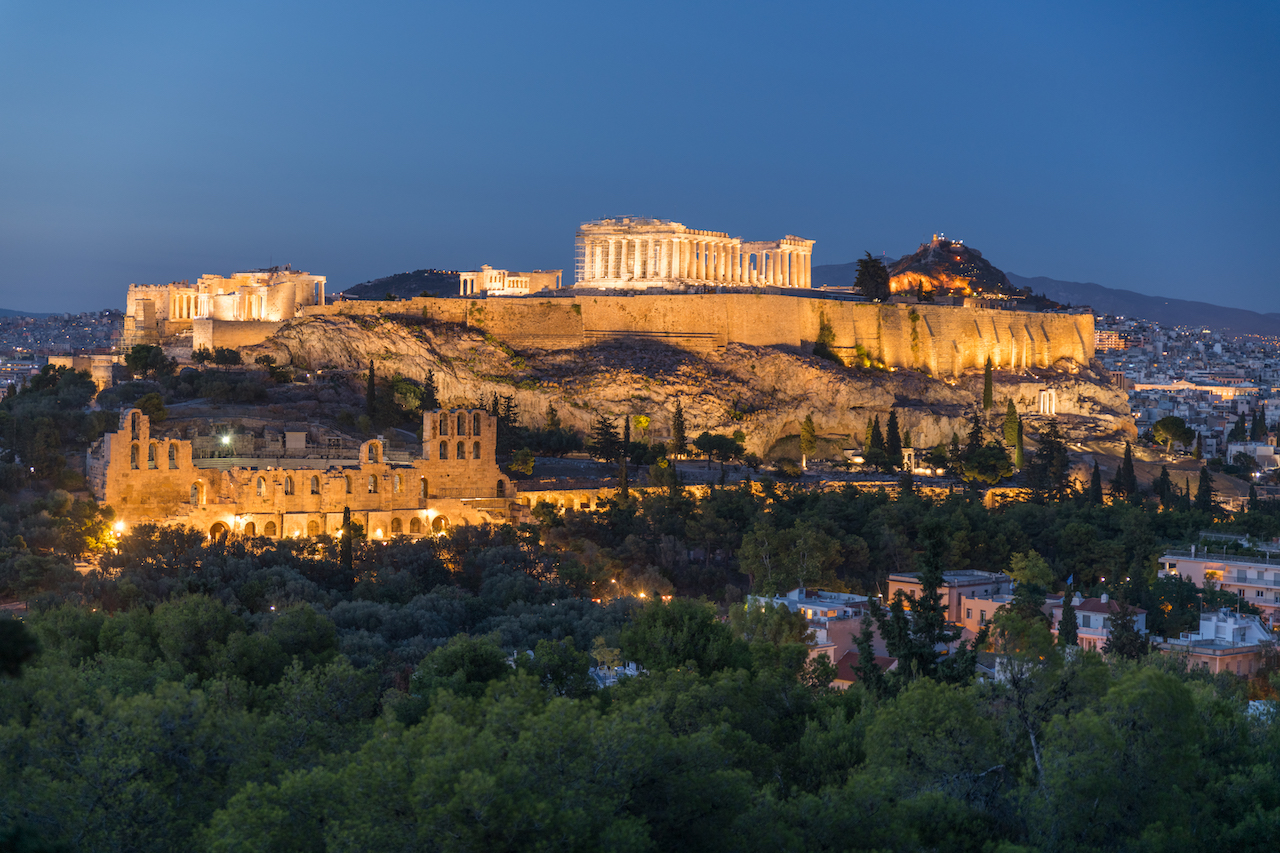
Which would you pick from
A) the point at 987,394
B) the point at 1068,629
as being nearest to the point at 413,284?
the point at 987,394

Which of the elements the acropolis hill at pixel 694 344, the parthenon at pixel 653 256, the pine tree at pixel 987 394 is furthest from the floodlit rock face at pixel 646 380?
the parthenon at pixel 653 256

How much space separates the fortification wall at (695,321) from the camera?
54.0m

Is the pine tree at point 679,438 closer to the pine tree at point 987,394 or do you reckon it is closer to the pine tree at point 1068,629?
the pine tree at point 987,394

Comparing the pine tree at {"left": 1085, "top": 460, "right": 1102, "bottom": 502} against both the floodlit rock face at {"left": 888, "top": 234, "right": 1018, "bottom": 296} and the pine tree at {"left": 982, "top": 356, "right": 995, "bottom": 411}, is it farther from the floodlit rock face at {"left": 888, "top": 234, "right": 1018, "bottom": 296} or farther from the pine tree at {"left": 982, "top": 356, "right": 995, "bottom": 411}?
the floodlit rock face at {"left": 888, "top": 234, "right": 1018, "bottom": 296}

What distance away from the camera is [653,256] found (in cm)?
6053

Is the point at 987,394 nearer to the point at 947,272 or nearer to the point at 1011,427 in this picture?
the point at 1011,427

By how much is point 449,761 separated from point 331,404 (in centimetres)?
3367

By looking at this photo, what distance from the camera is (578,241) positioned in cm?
6366

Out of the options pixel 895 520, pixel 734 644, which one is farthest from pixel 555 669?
pixel 895 520

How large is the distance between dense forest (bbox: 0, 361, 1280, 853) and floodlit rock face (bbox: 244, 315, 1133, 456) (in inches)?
778

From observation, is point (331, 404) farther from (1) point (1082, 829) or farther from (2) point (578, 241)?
(1) point (1082, 829)

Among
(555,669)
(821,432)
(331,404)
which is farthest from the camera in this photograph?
(821,432)

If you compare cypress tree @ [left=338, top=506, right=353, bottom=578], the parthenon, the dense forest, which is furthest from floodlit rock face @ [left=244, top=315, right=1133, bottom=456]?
the dense forest

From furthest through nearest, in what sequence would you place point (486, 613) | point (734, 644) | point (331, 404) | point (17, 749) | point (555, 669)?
1. point (331, 404)
2. point (486, 613)
3. point (734, 644)
4. point (555, 669)
5. point (17, 749)
